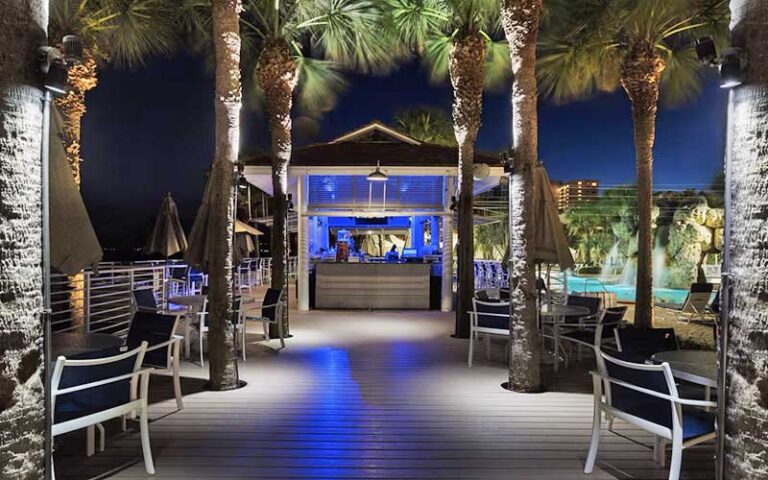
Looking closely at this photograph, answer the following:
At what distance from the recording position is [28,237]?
2488 millimetres

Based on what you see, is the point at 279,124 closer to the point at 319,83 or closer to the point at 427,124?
the point at 319,83

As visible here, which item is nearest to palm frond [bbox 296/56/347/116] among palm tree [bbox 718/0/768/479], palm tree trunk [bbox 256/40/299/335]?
palm tree trunk [bbox 256/40/299/335]

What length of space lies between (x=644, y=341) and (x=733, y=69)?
8.83 feet

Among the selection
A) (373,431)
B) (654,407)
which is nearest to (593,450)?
(654,407)

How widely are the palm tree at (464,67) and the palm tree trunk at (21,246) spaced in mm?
7362

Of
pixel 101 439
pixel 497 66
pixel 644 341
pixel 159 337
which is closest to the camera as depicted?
pixel 101 439

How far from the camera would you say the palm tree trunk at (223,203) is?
18.8 feet

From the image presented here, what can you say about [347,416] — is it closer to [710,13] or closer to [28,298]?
[28,298]

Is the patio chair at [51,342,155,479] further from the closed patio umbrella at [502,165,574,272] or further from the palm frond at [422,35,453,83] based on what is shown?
the palm frond at [422,35,453,83]

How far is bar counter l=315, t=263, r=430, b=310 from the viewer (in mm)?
12992

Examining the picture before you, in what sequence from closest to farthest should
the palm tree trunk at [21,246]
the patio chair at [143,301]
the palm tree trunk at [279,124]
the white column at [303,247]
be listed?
1. the palm tree trunk at [21,246]
2. the patio chair at [143,301]
3. the palm tree trunk at [279,124]
4. the white column at [303,247]

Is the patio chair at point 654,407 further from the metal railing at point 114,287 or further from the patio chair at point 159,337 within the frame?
the metal railing at point 114,287

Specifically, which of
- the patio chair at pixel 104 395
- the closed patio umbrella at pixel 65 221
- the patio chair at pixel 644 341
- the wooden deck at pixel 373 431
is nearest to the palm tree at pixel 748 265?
the wooden deck at pixel 373 431

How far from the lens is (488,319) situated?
287 inches
